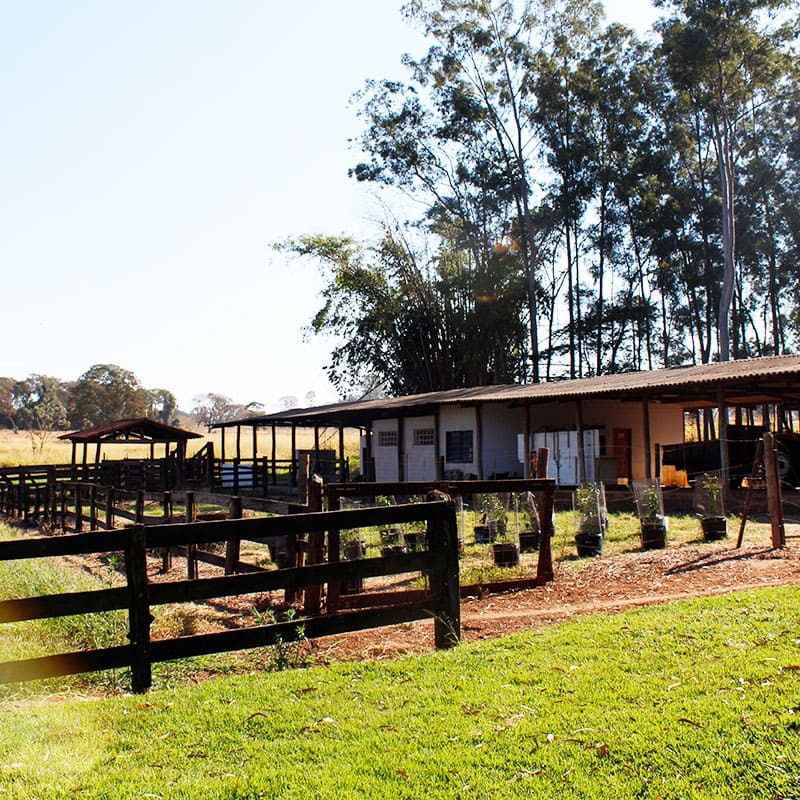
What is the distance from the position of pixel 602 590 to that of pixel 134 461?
23773 millimetres

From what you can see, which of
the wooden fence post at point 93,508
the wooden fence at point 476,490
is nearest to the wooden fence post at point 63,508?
the wooden fence post at point 93,508

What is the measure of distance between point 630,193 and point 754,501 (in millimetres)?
28376

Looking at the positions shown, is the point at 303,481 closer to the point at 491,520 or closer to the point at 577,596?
the point at 577,596

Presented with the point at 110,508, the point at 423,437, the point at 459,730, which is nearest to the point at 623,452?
the point at 423,437

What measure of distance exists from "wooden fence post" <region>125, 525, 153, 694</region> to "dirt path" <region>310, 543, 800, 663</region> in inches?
55.2

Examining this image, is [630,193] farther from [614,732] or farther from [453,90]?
[614,732]

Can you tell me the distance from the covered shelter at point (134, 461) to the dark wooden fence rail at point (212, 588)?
22.2 meters

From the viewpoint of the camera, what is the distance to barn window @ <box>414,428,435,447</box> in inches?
1156

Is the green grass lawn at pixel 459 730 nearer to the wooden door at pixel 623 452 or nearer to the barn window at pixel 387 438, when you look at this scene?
the wooden door at pixel 623 452

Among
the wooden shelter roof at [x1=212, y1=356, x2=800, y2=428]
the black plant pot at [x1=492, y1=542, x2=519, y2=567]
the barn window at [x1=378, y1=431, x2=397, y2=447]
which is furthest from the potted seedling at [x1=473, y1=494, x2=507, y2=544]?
the barn window at [x1=378, y1=431, x2=397, y2=447]

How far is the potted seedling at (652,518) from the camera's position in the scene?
11.6 metres

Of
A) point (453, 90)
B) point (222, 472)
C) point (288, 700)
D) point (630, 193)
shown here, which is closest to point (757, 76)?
point (630, 193)

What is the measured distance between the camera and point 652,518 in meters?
11.9

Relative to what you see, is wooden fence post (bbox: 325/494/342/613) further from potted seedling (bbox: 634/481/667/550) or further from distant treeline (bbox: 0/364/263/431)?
distant treeline (bbox: 0/364/263/431)
